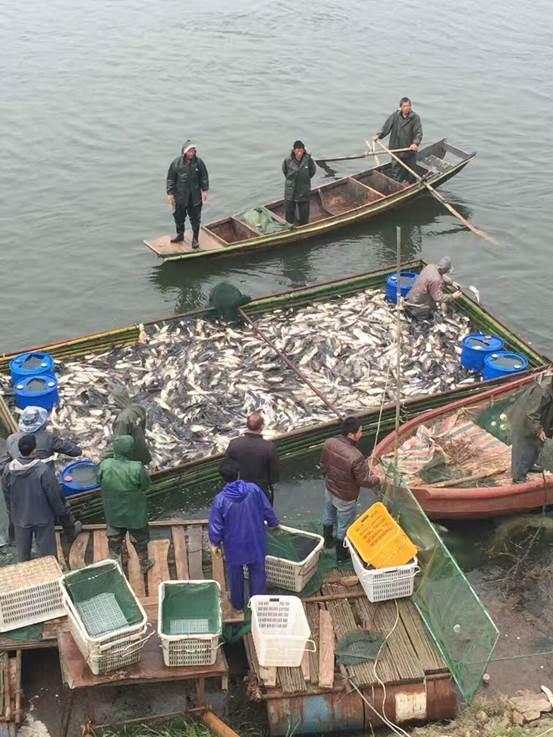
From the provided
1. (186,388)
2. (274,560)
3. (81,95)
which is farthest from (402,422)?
(81,95)

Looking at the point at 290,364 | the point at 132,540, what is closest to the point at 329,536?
the point at 132,540

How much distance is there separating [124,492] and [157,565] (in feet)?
3.24

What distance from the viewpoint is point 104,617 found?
807cm

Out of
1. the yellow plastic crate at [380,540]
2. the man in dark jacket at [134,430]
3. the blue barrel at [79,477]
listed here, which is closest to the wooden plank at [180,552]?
the man in dark jacket at [134,430]

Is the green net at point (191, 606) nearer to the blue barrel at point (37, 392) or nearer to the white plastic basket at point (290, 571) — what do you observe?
the white plastic basket at point (290, 571)

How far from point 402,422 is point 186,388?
10.2 ft

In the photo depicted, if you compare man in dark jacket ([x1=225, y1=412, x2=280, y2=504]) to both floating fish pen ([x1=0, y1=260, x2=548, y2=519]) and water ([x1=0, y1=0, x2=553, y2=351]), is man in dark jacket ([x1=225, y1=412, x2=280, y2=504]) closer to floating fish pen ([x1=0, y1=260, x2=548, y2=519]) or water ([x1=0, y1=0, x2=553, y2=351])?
floating fish pen ([x1=0, y1=260, x2=548, y2=519])

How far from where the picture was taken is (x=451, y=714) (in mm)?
7922

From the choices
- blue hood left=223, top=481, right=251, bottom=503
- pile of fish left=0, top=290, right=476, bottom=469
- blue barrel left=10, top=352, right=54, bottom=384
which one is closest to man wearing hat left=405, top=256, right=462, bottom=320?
pile of fish left=0, top=290, right=476, bottom=469

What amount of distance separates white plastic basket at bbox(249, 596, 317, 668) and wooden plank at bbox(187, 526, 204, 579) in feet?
3.65

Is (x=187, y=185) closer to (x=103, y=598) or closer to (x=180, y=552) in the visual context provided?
(x=180, y=552)

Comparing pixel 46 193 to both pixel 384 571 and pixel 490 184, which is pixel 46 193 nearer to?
pixel 490 184

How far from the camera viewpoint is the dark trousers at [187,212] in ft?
54.1

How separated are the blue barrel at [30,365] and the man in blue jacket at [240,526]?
16.7 feet
